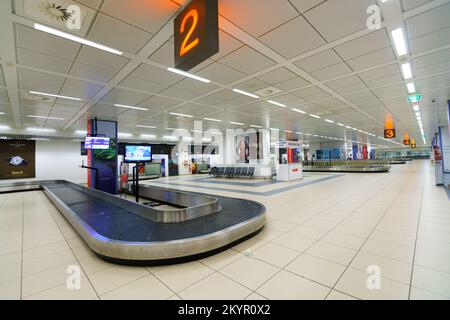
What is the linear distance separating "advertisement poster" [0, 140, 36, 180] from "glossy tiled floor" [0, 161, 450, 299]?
13772mm

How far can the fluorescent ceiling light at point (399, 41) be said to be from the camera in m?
3.44

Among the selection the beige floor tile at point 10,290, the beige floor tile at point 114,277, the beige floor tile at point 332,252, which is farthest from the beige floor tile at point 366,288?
the beige floor tile at point 10,290

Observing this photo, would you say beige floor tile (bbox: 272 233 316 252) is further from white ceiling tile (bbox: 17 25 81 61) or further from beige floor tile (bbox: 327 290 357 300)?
white ceiling tile (bbox: 17 25 81 61)

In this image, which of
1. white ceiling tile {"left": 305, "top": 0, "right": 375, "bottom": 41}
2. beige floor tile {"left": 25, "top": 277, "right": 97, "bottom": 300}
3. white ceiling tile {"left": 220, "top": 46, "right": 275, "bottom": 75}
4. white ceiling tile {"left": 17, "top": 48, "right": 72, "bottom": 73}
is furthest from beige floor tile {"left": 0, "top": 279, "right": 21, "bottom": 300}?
white ceiling tile {"left": 305, "top": 0, "right": 375, "bottom": 41}

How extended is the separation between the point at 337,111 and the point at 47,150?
19.3 m

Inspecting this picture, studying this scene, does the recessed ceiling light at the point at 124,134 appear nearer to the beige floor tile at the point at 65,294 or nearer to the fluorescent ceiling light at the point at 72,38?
the fluorescent ceiling light at the point at 72,38

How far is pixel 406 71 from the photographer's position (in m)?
5.05

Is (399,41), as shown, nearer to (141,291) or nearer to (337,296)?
(337,296)

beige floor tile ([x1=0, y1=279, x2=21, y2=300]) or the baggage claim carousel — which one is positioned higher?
the baggage claim carousel

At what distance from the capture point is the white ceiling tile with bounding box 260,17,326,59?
318 cm

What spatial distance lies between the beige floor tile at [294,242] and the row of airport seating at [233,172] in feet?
33.4
